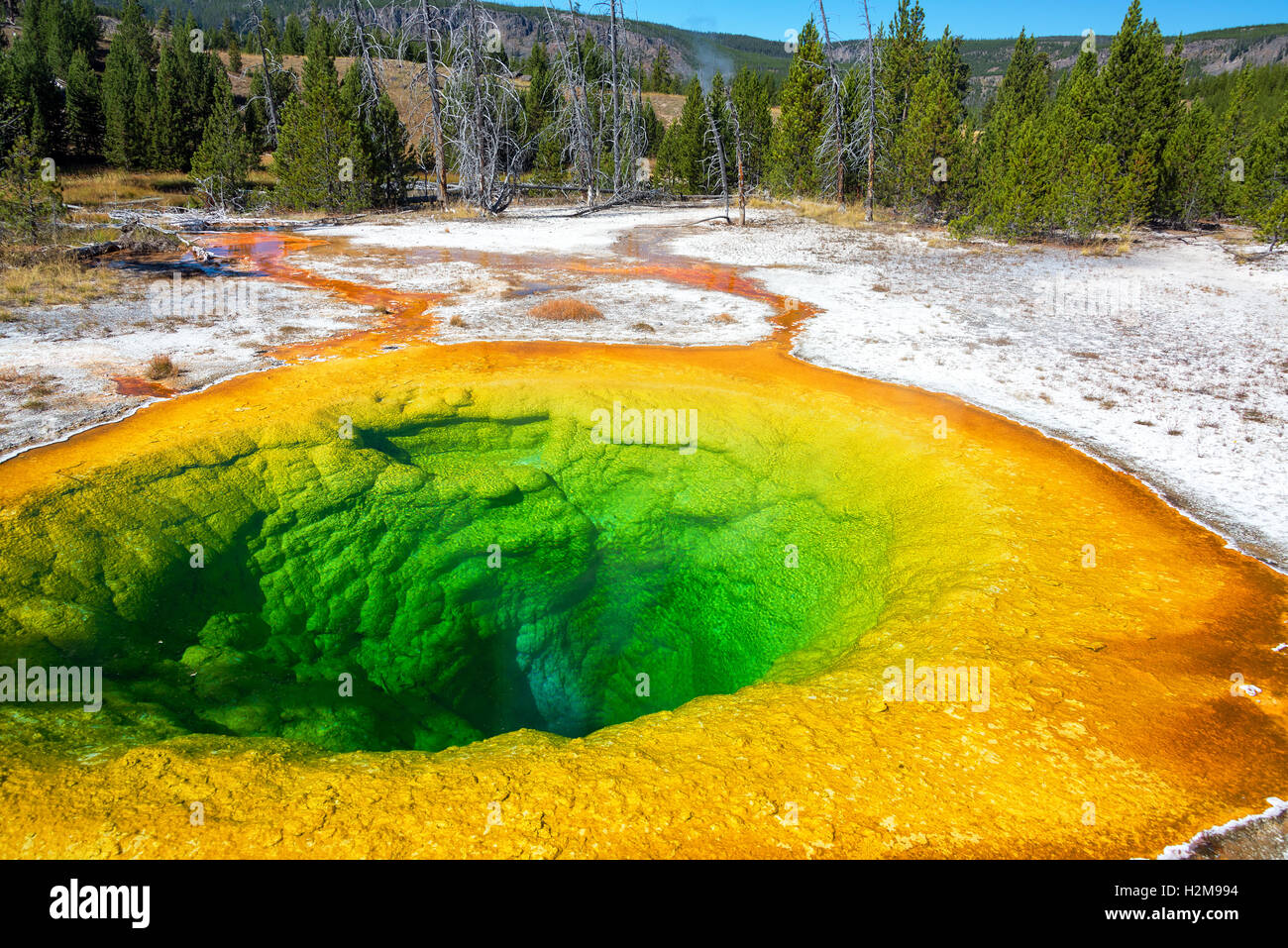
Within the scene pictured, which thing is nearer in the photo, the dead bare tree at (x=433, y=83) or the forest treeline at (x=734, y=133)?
the forest treeline at (x=734, y=133)

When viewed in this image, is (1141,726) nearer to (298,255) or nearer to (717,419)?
(717,419)

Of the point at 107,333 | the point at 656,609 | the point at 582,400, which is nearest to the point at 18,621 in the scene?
the point at 656,609

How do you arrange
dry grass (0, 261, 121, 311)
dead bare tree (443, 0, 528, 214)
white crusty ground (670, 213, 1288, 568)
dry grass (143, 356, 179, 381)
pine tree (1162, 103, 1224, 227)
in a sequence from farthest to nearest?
dead bare tree (443, 0, 528, 214) < pine tree (1162, 103, 1224, 227) < dry grass (0, 261, 121, 311) < dry grass (143, 356, 179, 381) < white crusty ground (670, 213, 1288, 568)

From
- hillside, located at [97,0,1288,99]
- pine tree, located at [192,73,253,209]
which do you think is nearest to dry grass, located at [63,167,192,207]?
pine tree, located at [192,73,253,209]

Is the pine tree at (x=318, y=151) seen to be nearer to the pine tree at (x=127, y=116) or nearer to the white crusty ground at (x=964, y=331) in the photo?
the white crusty ground at (x=964, y=331)

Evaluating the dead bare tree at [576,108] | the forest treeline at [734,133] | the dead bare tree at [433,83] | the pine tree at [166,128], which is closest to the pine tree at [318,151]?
the forest treeline at [734,133]

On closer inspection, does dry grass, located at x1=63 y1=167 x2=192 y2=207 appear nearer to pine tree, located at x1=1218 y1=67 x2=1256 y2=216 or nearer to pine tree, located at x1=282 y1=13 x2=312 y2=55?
Answer: pine tree, located at x1=1218 y1=67 x2=1256 y2=216

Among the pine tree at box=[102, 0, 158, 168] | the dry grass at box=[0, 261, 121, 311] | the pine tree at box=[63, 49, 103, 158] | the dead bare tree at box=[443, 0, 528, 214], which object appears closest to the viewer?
the dry grass at box=[0, 261, 121, 311]
